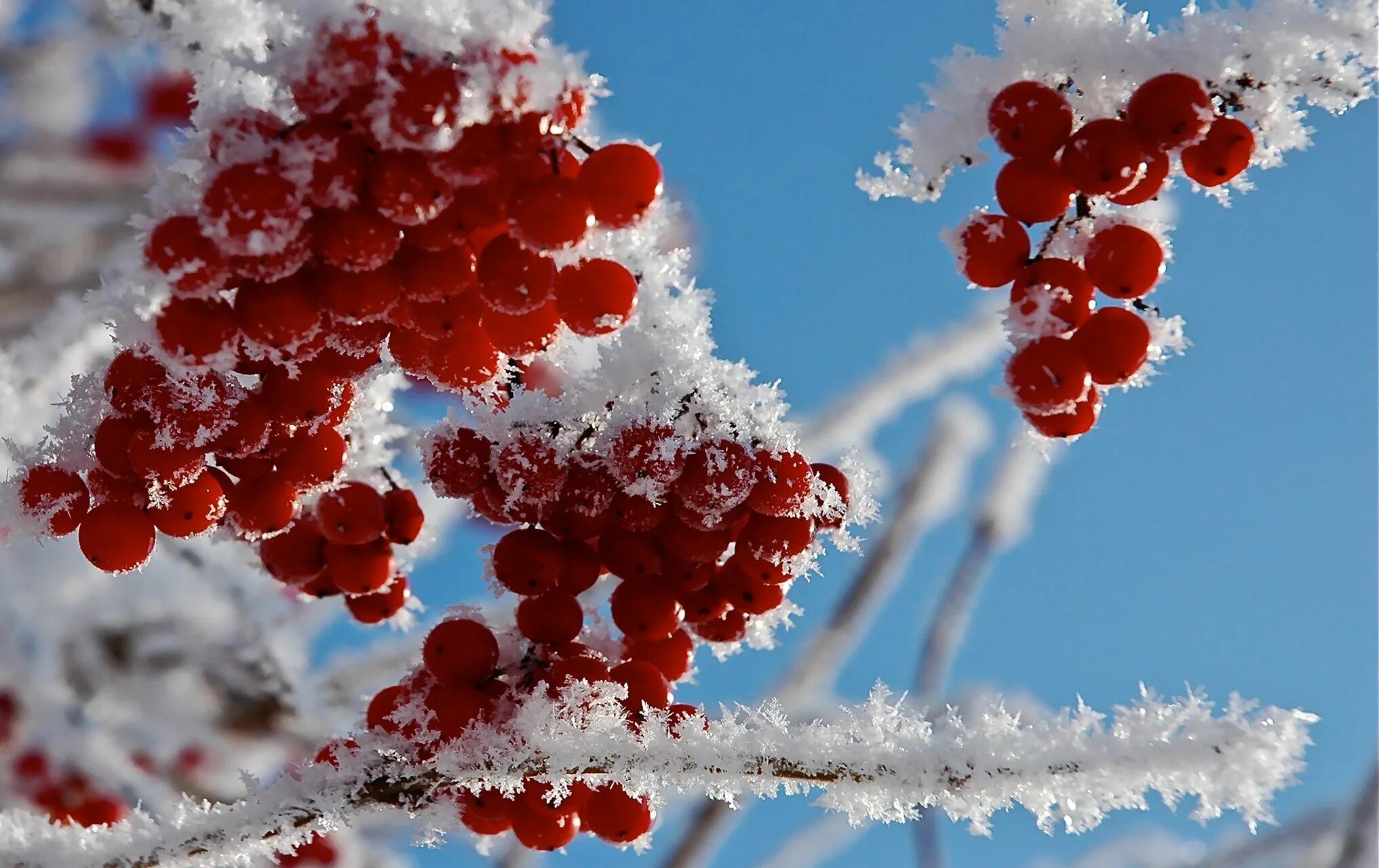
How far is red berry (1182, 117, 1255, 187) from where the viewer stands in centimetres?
84

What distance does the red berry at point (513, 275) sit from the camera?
→ 0.76 m

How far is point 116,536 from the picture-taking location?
0.88m

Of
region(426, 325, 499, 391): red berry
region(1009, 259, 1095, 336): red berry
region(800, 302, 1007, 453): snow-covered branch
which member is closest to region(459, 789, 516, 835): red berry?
region(426, 325, 499, 391): red berry

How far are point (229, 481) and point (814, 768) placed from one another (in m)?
0.58

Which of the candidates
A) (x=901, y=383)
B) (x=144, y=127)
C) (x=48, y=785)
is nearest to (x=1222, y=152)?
(x=901, y=383)

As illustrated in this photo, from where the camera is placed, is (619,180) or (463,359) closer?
(619,180)

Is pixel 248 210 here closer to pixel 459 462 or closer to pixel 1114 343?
pixel 459 462

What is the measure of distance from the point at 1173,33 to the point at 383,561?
0.83 m

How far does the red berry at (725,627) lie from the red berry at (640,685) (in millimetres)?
105

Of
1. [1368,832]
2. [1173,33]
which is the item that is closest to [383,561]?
[1173,33]

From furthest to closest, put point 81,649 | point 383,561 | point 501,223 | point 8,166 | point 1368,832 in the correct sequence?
point 8,166, point 81,649, point 1368,832, point 383,561, point 501,223

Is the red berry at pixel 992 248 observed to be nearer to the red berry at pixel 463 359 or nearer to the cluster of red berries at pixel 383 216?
the cluster of red berries at pixel 383 216

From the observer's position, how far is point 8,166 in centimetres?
367

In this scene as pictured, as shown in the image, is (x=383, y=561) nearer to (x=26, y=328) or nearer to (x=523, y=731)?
(x=523, y=731)
